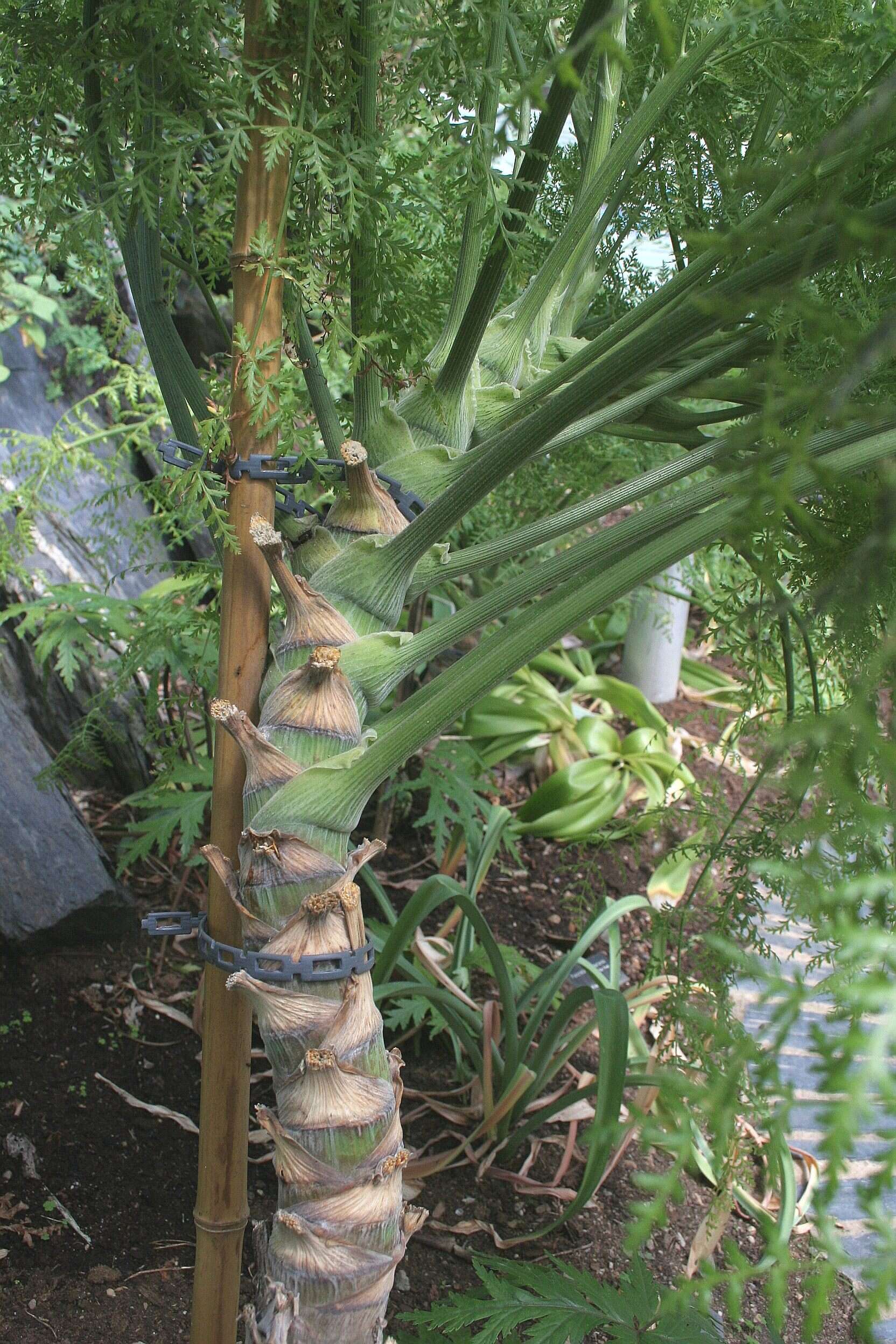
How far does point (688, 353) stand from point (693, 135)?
0.24 metres

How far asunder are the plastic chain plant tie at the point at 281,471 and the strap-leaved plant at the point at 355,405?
1 cm

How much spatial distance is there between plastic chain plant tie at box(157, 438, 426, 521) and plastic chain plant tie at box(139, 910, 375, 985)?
0.31m

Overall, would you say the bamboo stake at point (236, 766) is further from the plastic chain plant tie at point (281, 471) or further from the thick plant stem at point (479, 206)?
the thick plant stem at point (479, 206)

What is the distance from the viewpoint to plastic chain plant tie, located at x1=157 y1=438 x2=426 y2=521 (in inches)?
27.0

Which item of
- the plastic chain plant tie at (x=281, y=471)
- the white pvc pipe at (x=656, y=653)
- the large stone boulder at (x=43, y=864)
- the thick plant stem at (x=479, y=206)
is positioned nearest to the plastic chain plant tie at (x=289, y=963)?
the plastic chain plant tie at (x=281, y=471)

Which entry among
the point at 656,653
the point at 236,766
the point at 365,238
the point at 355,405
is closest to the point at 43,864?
the point at 236,766

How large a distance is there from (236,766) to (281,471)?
213 mm

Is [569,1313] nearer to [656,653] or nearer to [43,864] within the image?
[43,864]

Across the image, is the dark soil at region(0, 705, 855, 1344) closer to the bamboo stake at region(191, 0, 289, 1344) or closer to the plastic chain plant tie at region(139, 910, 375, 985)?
the bamboo stake at region(191, 0, 289, 1344)

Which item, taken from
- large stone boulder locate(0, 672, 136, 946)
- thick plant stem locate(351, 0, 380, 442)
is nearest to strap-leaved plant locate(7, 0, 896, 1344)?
thick plant stem locate(351, 0, 380, 442)

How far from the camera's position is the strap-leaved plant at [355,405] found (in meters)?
0.61

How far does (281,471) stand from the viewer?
2.25 ft

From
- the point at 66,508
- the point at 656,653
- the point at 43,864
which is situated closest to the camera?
the point at 43,864

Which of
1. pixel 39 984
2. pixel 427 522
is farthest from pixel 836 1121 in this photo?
pixel 39 984
